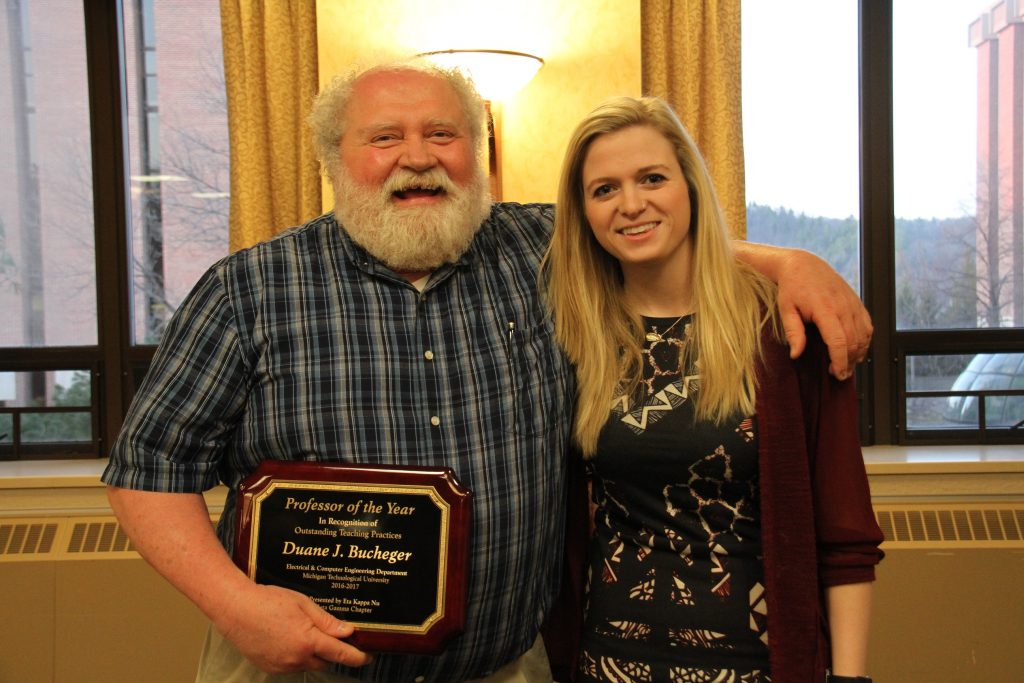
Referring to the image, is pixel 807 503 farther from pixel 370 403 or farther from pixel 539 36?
pixel 539 36

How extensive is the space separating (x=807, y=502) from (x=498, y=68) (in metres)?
1.94

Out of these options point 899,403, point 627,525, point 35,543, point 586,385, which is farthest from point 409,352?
point 899,403

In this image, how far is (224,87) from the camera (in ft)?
12.2

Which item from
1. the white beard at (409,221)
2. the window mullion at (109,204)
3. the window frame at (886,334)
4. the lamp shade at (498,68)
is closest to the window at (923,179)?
the window frame at (886,334)

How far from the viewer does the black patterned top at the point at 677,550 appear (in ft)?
5.00

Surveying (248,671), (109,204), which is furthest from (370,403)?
(109,204)

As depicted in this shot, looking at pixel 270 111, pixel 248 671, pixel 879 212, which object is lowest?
pixel 248 671

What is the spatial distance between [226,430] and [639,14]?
7.85 ft

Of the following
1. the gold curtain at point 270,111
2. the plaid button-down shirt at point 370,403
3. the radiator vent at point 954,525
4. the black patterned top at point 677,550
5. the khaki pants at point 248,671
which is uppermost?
the gold curtain at point 270,111

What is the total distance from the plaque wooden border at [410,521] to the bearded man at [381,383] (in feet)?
0.18

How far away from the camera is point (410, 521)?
1342 millimetres

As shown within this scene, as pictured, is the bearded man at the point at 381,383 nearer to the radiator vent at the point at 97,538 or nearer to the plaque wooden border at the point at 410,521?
the plaque wooden border at the point at 410,521

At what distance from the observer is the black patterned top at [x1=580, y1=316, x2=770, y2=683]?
152cm

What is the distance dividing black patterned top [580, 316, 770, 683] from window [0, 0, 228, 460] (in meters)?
2.66
